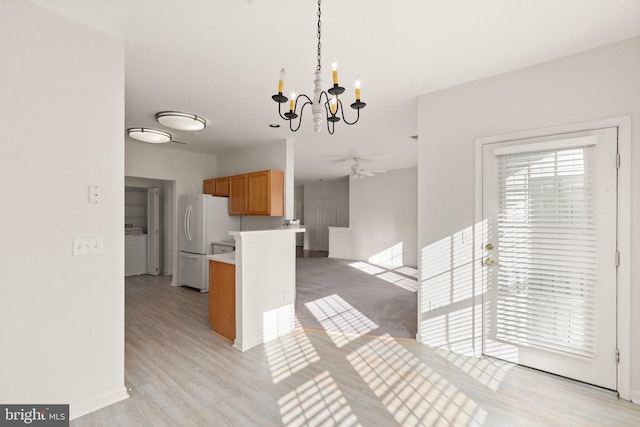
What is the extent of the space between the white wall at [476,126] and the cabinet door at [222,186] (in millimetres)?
3600

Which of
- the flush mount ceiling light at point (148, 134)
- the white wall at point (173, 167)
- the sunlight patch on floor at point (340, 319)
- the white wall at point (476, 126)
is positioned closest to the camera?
the white wall at point (476, 126)

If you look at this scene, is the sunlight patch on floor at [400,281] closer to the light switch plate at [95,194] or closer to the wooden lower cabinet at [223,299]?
the wooden lower cabinet at [223,299]

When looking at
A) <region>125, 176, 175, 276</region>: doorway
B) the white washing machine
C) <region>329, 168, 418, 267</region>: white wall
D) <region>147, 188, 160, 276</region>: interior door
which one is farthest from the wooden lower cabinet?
<region>329, 168, 418, 267</region>: white wall

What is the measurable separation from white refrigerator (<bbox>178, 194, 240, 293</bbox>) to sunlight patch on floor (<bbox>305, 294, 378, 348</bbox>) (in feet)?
6.54

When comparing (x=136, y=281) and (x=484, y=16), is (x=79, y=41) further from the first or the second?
(x=136, y=281)

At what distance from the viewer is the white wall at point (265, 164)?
4.79 meters

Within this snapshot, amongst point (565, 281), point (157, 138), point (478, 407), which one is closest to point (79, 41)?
point (157, 138)

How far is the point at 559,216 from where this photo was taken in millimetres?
2344

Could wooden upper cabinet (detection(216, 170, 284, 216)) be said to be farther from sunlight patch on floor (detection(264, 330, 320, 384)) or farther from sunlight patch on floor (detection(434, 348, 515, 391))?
sunlight patch on floor (detection(434, 348, 515, 391))

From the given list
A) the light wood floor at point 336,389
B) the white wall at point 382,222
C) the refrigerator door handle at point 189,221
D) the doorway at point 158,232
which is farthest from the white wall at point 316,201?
the light wood floor at point 336,389

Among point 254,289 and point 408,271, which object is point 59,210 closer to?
point 254,289

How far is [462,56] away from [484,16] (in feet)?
1.52

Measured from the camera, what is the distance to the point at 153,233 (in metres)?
6.31

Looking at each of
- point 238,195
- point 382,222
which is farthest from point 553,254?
point 382,222
